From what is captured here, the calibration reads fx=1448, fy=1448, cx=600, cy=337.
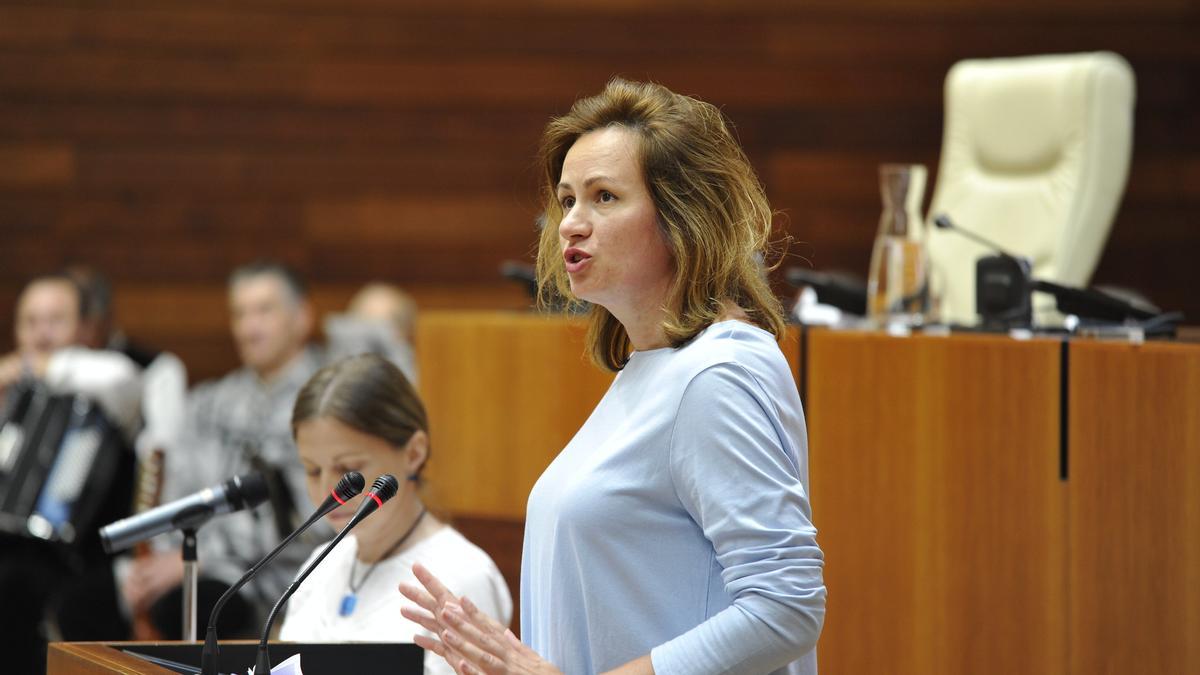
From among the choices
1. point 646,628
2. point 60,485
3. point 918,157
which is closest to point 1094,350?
point 646,628

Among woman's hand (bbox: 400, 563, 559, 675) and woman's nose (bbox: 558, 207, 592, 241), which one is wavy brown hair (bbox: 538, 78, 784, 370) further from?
woman's hand (bbox: 400, 563, 559, 675)

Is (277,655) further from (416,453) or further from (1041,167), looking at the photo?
(1041,167)

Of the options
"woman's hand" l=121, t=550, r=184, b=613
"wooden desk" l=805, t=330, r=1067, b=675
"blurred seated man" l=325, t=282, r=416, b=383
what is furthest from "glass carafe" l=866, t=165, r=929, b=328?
"woman's hand" l=121, t=550, r=184, b=613

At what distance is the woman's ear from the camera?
2.42m

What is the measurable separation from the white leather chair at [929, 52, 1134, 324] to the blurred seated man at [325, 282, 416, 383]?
177 cm

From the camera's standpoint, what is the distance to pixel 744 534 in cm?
149

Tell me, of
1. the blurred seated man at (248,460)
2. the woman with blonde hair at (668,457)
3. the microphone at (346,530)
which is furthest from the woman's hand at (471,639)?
the blurred seated man at (248,460)

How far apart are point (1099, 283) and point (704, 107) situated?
4497 millimetres

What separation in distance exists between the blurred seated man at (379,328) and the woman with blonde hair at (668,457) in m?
2.91

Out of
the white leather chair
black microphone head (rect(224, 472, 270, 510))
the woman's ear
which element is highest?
the white leather chair

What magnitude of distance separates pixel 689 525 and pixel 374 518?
3.11ft

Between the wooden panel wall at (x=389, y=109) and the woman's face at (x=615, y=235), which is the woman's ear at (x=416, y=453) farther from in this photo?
the wooden panel wall at (x=389, y=109)

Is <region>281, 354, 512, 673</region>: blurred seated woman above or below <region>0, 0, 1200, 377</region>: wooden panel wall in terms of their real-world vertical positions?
below

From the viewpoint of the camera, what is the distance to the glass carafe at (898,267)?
290cm
